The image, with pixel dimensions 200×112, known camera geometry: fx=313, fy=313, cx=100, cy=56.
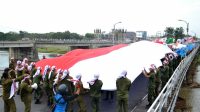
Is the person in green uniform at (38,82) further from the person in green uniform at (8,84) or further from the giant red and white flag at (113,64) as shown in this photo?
the person in green uniform at (8,84)

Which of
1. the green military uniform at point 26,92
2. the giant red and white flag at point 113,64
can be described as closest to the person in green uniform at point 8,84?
the green military uniform at point 26,92

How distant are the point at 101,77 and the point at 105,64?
1460 millimetres

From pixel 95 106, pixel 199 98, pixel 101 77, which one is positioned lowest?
pixel 199 98

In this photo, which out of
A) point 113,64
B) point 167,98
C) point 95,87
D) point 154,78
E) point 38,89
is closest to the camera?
point 95,87

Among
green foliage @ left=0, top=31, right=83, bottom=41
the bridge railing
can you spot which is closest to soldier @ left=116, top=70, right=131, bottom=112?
the bridge railing

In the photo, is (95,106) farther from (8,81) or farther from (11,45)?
(11,45)

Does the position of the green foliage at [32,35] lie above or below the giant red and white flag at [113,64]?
above

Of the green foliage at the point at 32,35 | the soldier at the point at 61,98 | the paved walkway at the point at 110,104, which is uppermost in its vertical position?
the green foliage at the point at 32,35

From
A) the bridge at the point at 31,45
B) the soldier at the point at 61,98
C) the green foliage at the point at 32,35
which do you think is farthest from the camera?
the green foliage at the point at 32,35

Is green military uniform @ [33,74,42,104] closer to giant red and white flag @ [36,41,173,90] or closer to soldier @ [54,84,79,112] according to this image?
giant red and white flag @ [36,41,173,90]

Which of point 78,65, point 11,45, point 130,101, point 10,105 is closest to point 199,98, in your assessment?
point 130,101

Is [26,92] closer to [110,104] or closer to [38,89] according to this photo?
[38,89]

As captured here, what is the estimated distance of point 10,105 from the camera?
9.09 meters

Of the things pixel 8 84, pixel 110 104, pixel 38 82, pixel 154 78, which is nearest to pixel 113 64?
pixel 110 104
